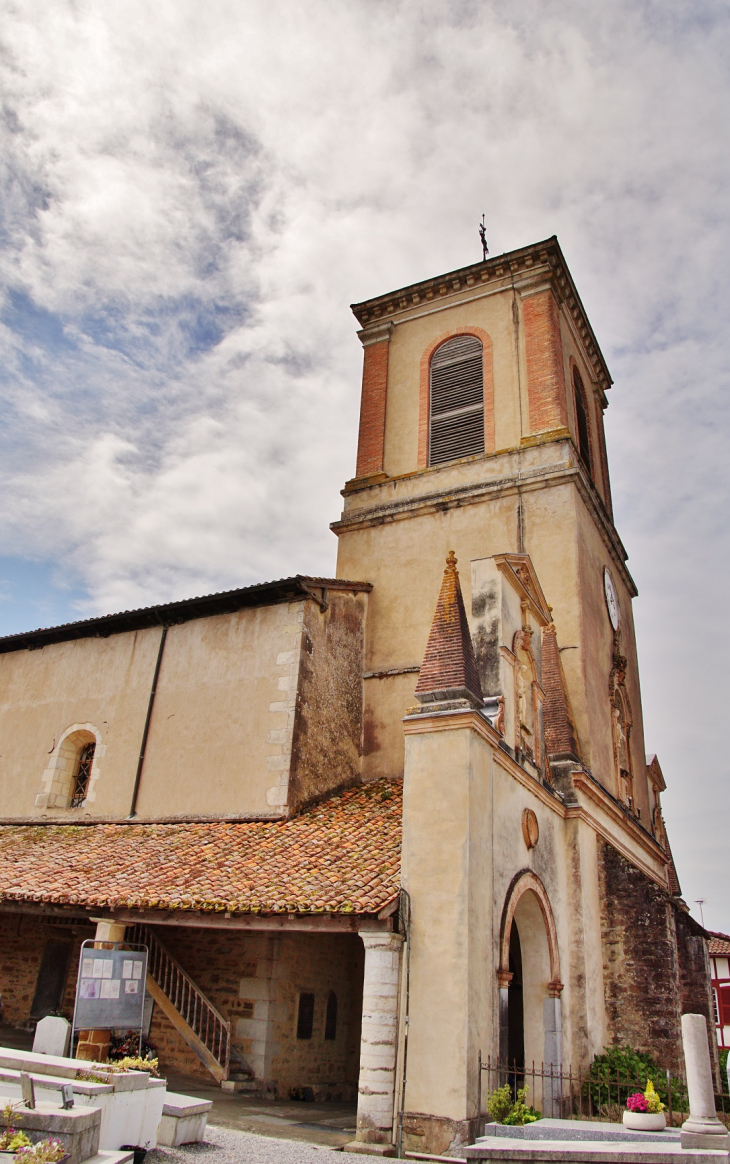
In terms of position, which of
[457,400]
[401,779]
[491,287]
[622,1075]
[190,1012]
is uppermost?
[491,287]

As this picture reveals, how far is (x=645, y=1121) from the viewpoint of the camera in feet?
26.8

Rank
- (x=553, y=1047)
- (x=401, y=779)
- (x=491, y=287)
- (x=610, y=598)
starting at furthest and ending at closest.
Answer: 1. (x=491, y=287)
2. (x=610, y=598)
3. (x=401, y=779)
4. (x=553, y=1047)

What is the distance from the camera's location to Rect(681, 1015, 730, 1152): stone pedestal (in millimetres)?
7160

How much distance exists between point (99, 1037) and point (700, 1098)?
7314mm

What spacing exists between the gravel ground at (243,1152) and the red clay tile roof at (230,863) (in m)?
2.25

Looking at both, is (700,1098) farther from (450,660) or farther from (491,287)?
(491,287)

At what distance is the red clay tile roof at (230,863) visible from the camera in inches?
405

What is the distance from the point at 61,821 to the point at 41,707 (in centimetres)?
289

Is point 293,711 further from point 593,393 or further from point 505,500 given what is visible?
point 593,393

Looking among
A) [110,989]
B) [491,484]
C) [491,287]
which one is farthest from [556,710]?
[491,287]

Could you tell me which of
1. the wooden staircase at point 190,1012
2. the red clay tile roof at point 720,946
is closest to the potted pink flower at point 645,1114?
the wooden staircase at point 190,1012

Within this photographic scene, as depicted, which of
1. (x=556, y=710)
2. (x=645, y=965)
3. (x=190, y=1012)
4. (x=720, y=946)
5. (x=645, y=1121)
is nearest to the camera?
(x=645, y=1121)

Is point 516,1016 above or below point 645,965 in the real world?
below

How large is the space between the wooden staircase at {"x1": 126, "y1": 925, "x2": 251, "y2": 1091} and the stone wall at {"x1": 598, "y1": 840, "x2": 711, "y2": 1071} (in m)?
5.84
